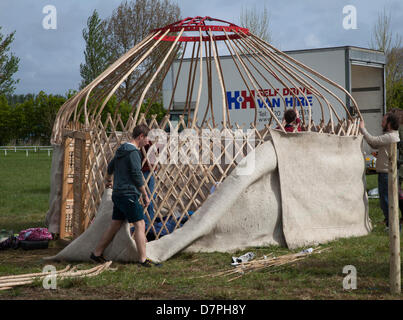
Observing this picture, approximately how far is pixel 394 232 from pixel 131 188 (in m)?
2.01

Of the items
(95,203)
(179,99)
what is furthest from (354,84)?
(95,203)

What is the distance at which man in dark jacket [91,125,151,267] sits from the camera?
4.49 m

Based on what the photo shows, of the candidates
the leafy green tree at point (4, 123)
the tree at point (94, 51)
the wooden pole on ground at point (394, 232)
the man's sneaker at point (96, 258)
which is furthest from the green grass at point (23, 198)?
the leafy green tree at point (4, 123)

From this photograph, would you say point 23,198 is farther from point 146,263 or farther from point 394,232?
point 394,232

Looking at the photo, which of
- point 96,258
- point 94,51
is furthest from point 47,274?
point 94,51

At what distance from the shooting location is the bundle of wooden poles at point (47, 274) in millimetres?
3863

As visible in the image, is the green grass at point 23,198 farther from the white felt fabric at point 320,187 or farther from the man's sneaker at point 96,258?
the white felt fabric at point 320,187

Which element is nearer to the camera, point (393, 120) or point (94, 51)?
point (393, 120)

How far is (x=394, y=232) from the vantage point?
A: 142 inches

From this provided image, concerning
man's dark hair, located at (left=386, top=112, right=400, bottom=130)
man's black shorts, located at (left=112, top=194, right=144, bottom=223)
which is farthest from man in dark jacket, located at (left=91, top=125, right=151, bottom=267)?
man's dark hair, located at (left=386, top=112, right=400, bottom=130)

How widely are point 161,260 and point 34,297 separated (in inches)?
53.2

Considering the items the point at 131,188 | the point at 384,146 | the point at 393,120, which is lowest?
the point at 131,188

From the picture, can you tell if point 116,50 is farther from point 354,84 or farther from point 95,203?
point 95,203

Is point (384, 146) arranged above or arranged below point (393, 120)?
below
